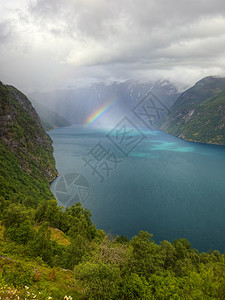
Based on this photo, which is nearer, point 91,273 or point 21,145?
point 91,273

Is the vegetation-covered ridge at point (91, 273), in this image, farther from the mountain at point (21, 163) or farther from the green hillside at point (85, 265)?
the mountain at point (21, 163)

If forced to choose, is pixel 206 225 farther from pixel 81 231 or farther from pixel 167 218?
pixel 81 231

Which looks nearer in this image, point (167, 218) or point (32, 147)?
point (167, 218)

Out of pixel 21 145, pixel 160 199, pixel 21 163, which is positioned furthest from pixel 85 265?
pixel 21 145

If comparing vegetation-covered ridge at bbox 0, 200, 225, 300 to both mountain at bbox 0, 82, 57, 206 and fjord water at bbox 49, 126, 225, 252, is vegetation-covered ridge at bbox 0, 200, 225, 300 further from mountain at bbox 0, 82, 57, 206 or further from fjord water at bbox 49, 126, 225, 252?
mountain at bbox 0, 82, 57, 206

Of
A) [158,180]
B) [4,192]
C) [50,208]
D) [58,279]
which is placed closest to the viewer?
[58,279]

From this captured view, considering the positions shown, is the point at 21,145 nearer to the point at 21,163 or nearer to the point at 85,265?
the point at 21,163

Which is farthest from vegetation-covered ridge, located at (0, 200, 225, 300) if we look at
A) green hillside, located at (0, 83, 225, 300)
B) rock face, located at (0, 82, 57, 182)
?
rock face, located at (0, 82, 57, 182)

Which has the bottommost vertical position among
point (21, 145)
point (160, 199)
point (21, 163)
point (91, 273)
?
point (160, 199)

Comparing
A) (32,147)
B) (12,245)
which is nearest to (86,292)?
(12,245)
